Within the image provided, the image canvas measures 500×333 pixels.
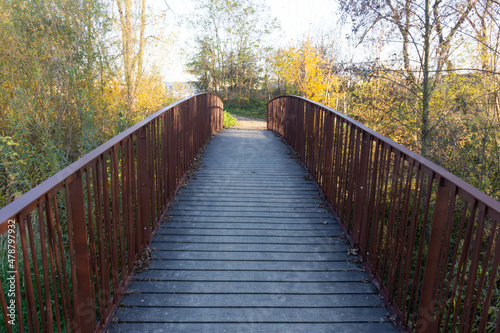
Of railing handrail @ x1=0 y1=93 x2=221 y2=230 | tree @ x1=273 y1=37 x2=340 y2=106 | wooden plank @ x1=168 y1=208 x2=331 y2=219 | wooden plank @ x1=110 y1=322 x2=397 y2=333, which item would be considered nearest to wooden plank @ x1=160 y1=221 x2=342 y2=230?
wooden plank @ x1=168 y1=208 x2=331 y2=219

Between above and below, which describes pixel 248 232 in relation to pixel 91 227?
below

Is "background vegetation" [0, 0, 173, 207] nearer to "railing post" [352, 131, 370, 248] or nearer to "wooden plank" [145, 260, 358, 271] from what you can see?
"wooden plank" [145, 260, 358, 271]

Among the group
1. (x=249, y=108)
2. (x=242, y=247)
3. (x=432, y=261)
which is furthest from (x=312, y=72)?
(x=249, y=108)

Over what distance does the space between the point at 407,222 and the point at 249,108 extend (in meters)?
21.5

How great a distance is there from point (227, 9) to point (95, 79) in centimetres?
1900

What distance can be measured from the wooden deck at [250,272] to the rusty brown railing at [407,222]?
225 millimetres

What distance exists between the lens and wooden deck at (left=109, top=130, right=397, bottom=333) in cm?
258

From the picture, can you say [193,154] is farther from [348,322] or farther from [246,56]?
[246,56]

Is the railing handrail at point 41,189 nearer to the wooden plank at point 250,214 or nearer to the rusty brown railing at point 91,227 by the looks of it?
the rusty brown railing at point 91,227

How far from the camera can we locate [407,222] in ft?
13.0

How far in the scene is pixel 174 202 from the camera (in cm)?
467

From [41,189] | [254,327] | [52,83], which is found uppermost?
[52,83]

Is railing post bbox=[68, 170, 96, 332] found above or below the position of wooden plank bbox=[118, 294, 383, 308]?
above

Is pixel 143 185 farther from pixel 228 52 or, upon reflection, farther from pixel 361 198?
pixel 228 52
